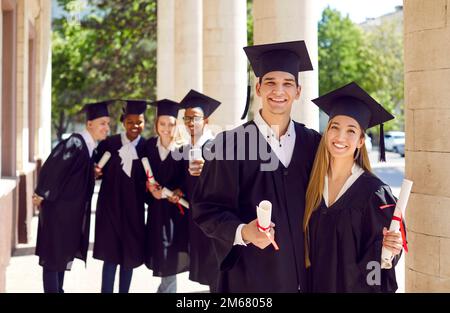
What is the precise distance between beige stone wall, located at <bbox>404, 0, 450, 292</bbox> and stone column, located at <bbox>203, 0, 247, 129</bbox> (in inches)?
270

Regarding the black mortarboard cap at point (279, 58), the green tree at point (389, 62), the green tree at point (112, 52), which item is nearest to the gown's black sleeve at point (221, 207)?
the black mortarboard cap at point (279, 58)

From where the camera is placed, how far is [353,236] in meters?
3.62

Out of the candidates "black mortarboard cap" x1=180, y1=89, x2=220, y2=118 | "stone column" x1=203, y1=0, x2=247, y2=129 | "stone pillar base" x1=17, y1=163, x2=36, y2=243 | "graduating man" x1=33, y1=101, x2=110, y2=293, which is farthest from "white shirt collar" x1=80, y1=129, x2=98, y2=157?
"stone column" x1=203, y1=0, x2=247, y2=129

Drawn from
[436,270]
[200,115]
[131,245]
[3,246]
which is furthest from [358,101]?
[3,246]

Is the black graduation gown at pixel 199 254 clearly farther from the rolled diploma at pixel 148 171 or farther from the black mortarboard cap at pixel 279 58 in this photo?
the black mortarboard cap at pixel 279 58

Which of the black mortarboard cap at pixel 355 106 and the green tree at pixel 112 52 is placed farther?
the green tree at pixel 112 52

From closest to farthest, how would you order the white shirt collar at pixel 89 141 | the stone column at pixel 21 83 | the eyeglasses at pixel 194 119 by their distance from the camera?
the eyeglasses at pixel 194 119
the white shirt collar at pixel 89 141
the stone column at pixel 21 83

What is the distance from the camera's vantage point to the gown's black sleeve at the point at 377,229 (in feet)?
11.6

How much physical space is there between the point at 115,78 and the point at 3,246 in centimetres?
2562

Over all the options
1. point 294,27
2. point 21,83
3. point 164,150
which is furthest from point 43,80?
point 294,27

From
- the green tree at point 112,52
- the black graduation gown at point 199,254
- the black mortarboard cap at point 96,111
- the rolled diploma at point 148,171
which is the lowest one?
the black graduation gown at point 199,254

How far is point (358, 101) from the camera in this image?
3879 mm

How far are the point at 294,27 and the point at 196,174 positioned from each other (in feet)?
6.27

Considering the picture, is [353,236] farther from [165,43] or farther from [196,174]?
[165,43]
